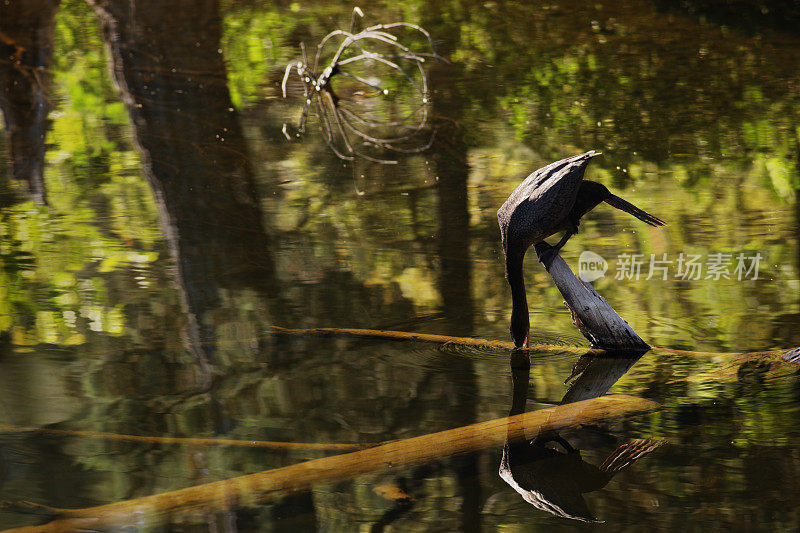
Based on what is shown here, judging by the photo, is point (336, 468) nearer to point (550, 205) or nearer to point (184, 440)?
point (184, 440)

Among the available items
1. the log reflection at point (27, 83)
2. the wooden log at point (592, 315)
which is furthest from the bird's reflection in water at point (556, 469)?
the log reflection at point (27, 83)

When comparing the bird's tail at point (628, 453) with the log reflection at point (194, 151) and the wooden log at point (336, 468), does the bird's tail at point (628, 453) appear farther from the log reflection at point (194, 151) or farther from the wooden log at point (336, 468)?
the log reflection at point (194, 151)

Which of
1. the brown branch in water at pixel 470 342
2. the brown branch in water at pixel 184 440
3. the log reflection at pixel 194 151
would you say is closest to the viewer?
the brown branch in water at pixel 184 440

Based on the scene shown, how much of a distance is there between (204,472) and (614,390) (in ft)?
4.80

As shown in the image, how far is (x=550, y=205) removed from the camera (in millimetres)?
3254

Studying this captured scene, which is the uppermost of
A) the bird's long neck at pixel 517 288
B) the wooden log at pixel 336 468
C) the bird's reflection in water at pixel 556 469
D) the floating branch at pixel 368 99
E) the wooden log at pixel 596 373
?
the floating branch at pixel 368 99

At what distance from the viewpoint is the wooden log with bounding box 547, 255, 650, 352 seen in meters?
3.47

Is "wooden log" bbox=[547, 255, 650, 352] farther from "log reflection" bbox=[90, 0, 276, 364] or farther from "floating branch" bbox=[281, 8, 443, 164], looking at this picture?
"floating branch" bbox=[281, 8, 443, 164]

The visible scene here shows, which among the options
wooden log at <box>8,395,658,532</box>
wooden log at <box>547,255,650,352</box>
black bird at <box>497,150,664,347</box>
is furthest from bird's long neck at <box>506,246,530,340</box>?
wooden log at <box>8,395,658,532</box>

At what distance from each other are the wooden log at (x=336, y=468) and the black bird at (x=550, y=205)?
0.57 meters

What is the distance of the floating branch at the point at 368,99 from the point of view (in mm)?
7441

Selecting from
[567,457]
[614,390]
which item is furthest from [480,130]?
[567,457]

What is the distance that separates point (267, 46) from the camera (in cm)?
1098

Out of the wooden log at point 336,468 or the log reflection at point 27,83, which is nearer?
the wooden log at point 336,468
